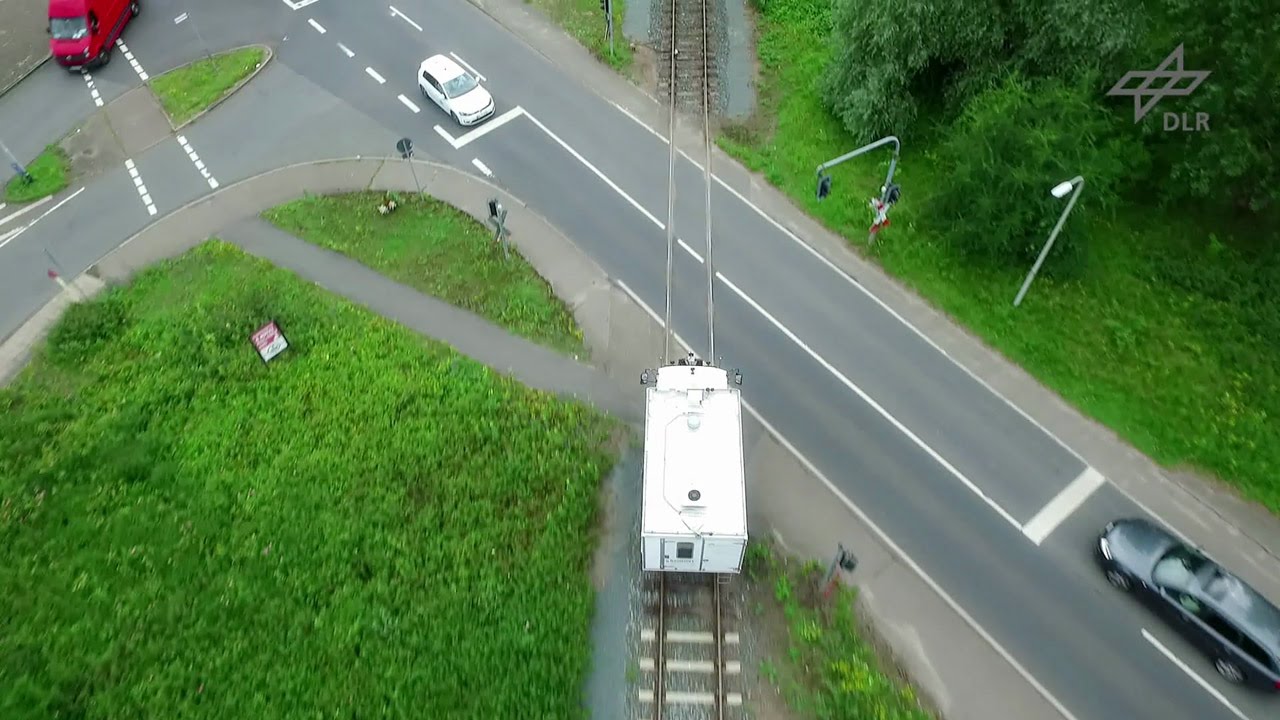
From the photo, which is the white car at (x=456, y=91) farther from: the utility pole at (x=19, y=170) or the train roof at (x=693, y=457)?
the train roof at (x=693, y=457)

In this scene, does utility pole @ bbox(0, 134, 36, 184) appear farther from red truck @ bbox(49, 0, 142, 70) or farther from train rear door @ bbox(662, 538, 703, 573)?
train rear door @ bbox(662, 538, 703, 573)

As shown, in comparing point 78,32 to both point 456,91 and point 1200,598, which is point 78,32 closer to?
point 456,91

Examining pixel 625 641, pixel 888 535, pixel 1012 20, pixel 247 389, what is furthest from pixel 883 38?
pixel 247 389

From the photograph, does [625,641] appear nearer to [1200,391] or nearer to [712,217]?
[712,217]

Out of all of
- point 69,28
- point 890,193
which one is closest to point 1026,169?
point 890,193

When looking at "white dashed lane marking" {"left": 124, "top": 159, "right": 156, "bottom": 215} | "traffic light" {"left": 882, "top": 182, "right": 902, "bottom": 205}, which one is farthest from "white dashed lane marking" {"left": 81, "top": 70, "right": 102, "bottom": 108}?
"traffic light" {"left": 882, "top": 182, "right": 902, "bottom": 205}

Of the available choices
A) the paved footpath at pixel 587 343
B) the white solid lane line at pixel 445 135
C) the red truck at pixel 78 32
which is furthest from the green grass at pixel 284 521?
the red truck at pixel 78 32
